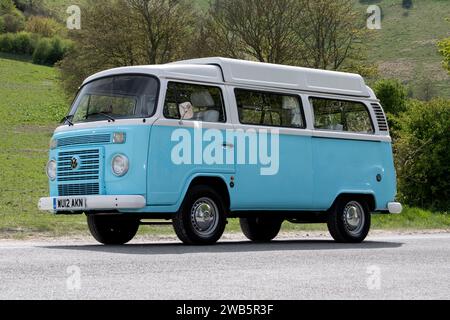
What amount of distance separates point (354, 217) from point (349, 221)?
0.16 metres

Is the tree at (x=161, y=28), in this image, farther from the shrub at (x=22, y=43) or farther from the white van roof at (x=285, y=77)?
the shrub at (x=22, y=43)

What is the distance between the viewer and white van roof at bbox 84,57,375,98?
45.6 feet

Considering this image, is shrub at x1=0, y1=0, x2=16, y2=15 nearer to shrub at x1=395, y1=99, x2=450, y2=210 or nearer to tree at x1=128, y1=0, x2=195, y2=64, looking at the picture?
tree at x1=128, y1=0, x2=195, y2=64

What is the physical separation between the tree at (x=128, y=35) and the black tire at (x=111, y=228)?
3868cm

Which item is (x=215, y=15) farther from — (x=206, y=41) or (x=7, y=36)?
(x=7, y=36)

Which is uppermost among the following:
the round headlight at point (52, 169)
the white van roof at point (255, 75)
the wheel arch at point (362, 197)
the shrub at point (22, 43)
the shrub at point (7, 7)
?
the shrub at point (7, 7)

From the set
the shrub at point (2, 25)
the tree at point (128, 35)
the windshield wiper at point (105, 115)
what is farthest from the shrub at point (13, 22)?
the windshield wiper at point (105, 115)

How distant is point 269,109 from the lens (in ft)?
A: 48.9

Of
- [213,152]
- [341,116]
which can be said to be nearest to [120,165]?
[213,152]

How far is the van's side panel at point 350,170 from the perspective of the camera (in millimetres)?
15531

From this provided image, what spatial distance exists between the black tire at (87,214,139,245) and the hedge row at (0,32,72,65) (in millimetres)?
77088

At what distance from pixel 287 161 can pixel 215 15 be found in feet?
123

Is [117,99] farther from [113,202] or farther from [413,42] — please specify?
[413,42]

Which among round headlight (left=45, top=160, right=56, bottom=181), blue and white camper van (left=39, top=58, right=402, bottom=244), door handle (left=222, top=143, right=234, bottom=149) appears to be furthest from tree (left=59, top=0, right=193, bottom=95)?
door handle (left=222, top=143, right=234, bottom=149)
